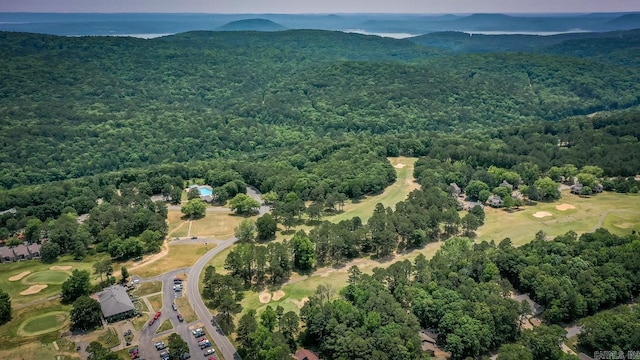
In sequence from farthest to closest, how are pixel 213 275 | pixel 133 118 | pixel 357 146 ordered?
pixel 133 118, pixel 357 146, pixel 213 275

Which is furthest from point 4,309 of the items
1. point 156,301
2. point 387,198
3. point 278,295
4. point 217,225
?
point 387,198

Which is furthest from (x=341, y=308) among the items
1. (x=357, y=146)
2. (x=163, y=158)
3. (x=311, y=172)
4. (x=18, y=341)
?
(x=163, y=158)

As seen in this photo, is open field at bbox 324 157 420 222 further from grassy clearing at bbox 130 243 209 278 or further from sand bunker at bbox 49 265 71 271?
sand bunker at bbox 49 265 71 271

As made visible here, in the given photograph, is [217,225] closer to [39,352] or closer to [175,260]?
[175,260]

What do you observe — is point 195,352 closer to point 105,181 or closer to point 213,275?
point 213,275

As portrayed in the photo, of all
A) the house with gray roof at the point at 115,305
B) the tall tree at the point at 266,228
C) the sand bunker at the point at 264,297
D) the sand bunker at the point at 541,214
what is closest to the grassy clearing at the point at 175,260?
the house with gray roof at the point at 115,305

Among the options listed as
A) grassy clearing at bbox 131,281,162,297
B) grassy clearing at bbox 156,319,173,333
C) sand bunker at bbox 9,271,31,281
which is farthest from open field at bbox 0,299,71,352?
grassy clearing at bbox 156,319,173,333
